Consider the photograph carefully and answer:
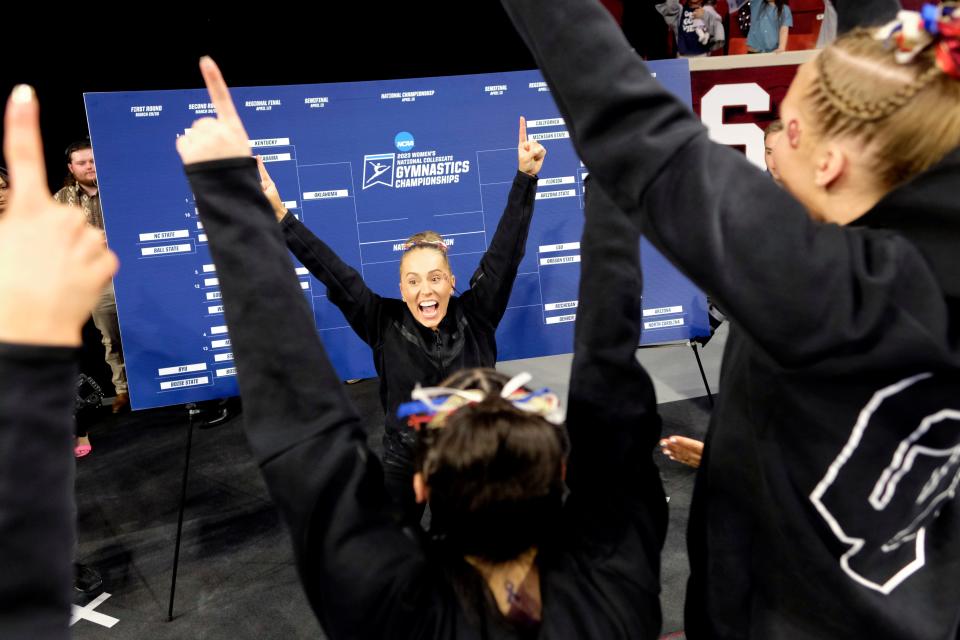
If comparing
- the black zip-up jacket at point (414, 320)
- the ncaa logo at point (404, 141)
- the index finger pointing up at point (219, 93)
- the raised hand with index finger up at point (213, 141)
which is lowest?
the black zip-up jacket at point (414, 320)

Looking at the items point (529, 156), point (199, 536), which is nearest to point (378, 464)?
point (529, 156)

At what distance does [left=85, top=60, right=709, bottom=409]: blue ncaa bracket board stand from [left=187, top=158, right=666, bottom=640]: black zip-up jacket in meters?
2.07

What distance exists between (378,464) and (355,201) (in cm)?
218

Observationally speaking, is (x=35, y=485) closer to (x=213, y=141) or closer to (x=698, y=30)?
(x=213, y=141)

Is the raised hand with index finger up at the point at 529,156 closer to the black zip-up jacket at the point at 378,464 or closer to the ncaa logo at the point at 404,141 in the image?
the ncaa logo at the point at 404,141

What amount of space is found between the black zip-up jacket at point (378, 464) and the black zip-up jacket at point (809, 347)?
0.54 ft

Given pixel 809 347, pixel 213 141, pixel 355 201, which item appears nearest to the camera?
pixel 809 347

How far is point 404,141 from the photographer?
2963 mm

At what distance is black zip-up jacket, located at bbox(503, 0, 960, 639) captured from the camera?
0.67m

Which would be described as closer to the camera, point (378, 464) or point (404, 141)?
point (378, 464)

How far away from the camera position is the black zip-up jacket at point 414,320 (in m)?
2.40

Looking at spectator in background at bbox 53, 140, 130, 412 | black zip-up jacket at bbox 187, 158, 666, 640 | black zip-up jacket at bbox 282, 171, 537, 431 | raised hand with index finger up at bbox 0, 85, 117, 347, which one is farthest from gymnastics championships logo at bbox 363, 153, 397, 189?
raised hand with index finger up at bbox 0, 85, 117, 347

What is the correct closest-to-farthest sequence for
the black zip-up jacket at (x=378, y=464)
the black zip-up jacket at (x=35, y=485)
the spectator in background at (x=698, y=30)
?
the black zip-up jacket at (x=35, y=485), the black zip-up jacket at (x=378, y=464), the spectator in background at (x=698, y=30)

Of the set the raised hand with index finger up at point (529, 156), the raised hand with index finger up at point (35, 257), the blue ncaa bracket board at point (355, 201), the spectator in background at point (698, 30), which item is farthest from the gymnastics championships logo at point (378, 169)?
the spectator in background at point (698, 30)
